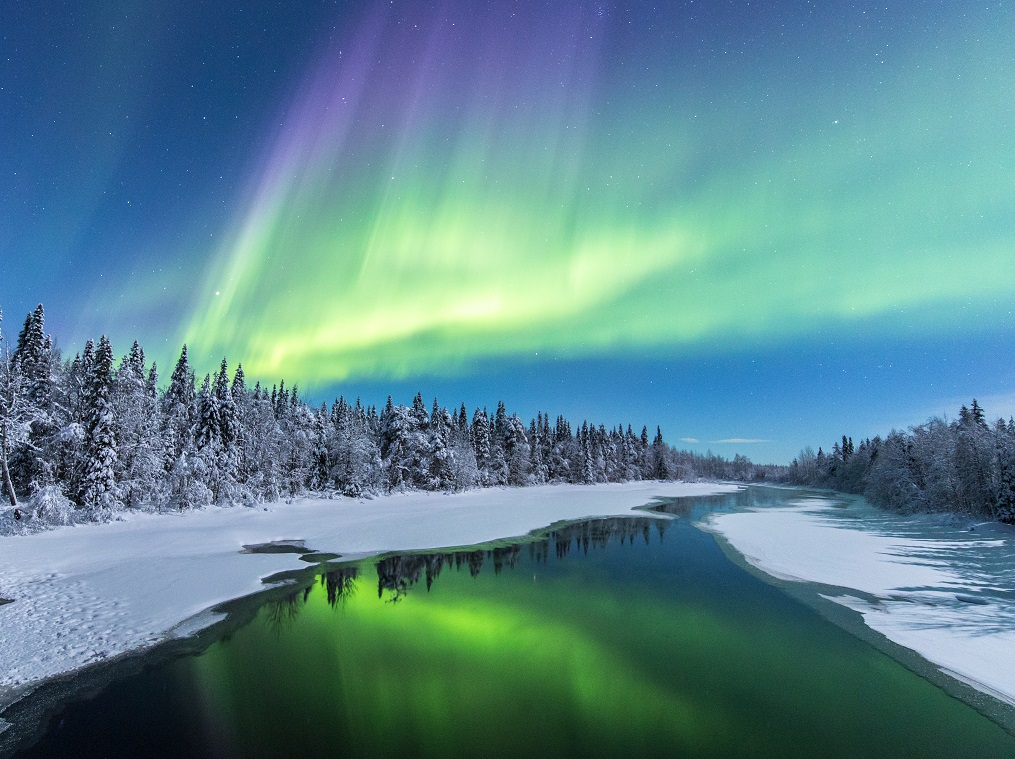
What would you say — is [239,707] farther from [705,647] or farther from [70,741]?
[705,647]

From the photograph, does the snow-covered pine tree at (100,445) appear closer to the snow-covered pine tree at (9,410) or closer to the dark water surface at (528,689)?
the snow-covered pine tree at (9,410)

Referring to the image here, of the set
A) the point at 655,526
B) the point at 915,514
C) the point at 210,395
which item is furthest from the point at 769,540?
the point at 210,395

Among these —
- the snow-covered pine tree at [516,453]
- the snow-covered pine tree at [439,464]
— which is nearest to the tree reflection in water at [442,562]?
the snow-covered pine tree at [439,464]

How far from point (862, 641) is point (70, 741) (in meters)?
18.0

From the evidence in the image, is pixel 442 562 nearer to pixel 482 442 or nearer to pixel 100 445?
pixel 100 445

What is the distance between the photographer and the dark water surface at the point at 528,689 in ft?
26.0

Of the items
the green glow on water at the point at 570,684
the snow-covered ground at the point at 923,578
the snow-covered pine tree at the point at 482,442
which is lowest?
the snow-covered ground at the point at 923,578

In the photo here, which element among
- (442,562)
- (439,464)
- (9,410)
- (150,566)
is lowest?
(442,562)

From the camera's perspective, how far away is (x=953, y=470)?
45094 mm

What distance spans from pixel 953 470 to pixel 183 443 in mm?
76839

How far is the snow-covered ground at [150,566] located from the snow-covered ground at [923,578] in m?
17.2

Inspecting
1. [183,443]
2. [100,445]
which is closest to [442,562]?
[100,445]

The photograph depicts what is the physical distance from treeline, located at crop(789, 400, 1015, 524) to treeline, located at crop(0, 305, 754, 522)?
56.8 meters

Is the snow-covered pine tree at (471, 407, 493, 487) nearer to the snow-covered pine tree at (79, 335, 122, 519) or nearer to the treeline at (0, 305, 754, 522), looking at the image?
the treeline at (0, 305, 754, 522)
